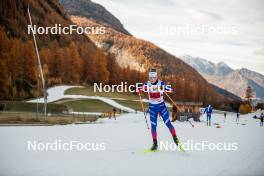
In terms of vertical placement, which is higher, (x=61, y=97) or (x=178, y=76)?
(x=178, y=76)

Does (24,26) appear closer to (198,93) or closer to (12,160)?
(198,93)

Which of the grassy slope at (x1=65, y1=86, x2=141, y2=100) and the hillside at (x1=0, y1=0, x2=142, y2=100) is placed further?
the grassy slope at (x1=65, y1=86, x2=141, y2=100)

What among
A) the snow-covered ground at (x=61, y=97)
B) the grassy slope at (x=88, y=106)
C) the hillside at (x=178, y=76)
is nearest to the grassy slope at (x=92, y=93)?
the snow-covered ground at (x=61, y=97)

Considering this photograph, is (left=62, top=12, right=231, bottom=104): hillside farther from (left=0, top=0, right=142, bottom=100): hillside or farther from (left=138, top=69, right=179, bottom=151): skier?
(left=138, top=69, right=179, bottom=151): skier

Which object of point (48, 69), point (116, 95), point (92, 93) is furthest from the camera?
point (48, 69)

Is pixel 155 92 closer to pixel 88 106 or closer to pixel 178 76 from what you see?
pixel 178 76

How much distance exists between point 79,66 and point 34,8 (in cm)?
6369

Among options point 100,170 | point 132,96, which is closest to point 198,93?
point 132,96

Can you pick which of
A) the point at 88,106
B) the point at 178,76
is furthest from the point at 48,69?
the point at 178,76

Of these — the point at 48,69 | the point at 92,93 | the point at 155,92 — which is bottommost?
the point at 92,93

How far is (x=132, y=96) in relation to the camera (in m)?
57.1

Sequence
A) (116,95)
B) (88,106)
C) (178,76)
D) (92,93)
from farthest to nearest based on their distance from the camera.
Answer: (116,95) → (92,93) → (88,106) → (178,76)

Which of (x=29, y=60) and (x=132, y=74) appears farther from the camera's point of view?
(x=132, y=74)

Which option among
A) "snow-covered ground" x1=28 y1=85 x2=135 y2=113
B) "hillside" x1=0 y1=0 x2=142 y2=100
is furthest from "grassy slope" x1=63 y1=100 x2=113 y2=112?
"hillside" x1=0 y1=0 x2=142 y2=100
